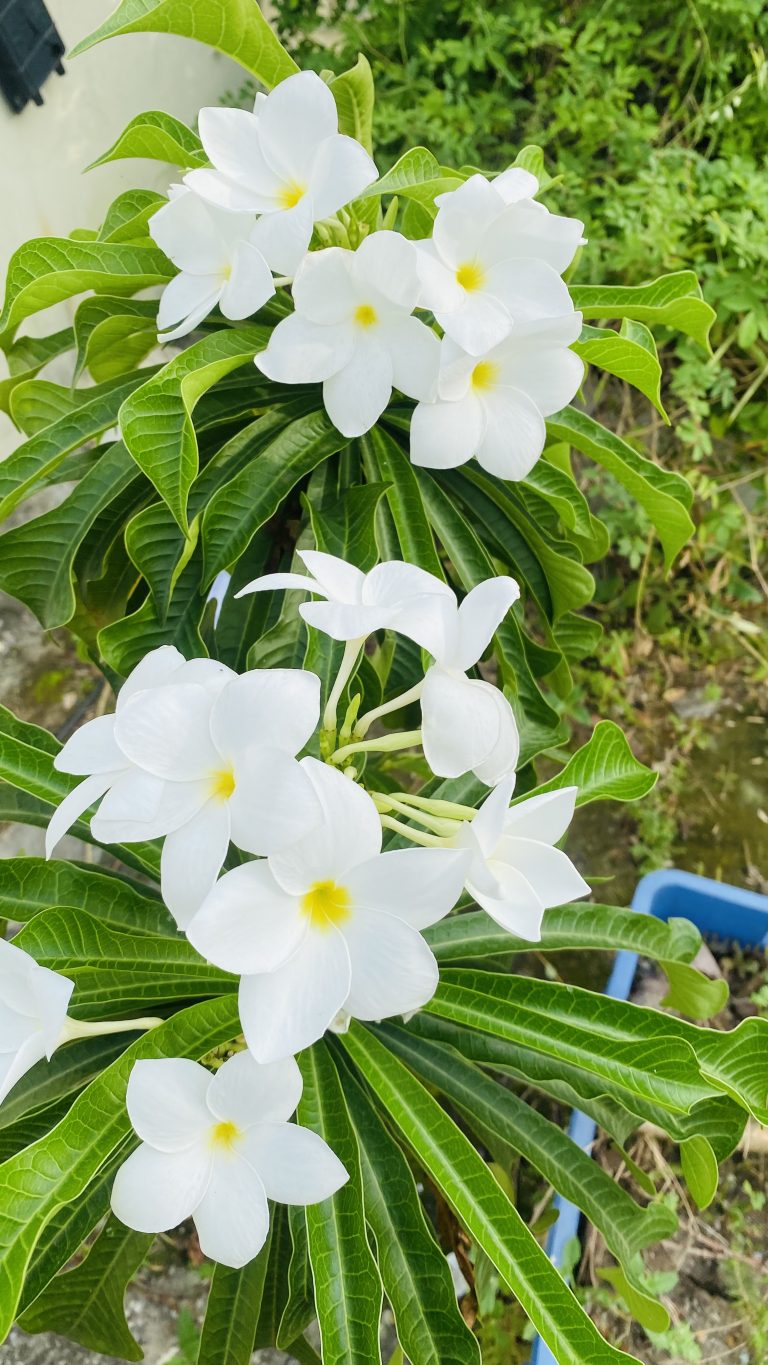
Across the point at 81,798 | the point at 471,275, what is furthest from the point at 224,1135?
the point at 471,275

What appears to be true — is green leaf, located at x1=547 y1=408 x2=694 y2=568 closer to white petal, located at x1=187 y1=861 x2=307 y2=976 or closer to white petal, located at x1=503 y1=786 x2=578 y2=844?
white petal, located at x1=503 y1=786 x2=578 y2=844

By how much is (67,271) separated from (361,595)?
0.50 metres

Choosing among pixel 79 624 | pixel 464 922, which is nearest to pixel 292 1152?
pixel 464 922

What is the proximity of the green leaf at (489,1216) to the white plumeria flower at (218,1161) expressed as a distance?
0.18 meters

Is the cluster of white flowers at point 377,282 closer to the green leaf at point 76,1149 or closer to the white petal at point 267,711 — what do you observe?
the white petal at point 267,711

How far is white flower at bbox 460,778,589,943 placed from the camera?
58 centimetres

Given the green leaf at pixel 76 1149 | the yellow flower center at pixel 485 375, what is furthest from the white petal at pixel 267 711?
the yellow flower center at pixel 485 375

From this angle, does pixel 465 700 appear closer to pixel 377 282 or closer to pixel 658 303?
pixel 377 282

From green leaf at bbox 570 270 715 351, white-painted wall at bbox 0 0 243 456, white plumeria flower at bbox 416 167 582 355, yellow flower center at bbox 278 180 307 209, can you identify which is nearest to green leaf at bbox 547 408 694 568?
green leaf at bbox 570 270 715 351

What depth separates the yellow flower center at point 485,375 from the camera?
0.83 m

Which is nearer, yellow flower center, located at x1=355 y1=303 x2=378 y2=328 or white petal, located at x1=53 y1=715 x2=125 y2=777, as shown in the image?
white petal, located at x1=53 y1=715 x2=125 y2=777

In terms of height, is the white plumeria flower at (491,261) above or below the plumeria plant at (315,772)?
above

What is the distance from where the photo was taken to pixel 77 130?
1.94m

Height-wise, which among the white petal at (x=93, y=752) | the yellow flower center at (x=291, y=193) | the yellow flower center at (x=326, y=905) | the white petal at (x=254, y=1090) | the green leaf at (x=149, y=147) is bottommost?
the white petal at (x=254, y=1090)
